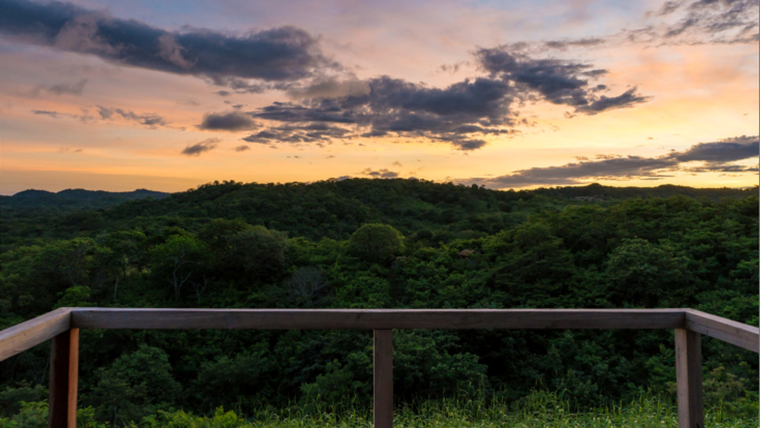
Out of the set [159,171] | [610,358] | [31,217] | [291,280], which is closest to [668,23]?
[610,358]

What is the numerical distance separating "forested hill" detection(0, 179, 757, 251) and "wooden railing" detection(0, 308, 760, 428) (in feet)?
58.1

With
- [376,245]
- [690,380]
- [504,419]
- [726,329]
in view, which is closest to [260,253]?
[376,245]

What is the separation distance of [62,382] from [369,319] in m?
1.22

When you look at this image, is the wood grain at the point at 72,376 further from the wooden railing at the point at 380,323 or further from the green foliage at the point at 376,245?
the green foliage at the point at 376,245

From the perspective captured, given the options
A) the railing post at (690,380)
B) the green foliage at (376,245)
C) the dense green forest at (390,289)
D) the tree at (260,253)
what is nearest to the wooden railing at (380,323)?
the railing post at (690,380)

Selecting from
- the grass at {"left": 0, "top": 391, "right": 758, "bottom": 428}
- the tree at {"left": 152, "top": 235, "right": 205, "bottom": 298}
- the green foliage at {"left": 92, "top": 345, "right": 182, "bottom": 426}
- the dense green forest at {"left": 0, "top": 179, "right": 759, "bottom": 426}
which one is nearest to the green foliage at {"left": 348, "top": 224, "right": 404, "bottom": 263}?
the dense green forest at {"left": 0, "top": 179, "right": 759, "bottom": 426}

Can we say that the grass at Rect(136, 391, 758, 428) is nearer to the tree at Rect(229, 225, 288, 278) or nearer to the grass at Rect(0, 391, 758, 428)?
the grass at Rect(0, 391, 758, 428)

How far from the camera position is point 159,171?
16.9m

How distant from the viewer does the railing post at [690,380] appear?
175 centimetres

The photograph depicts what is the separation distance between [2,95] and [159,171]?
5.80m

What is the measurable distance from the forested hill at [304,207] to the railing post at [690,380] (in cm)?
1768

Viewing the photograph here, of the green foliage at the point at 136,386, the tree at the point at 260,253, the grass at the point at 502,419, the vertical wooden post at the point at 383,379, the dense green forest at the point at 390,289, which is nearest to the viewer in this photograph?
the vertical wooden post at the point at 383,379

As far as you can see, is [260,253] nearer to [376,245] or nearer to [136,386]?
[376,245]

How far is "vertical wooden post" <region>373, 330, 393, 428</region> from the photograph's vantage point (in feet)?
5.54
